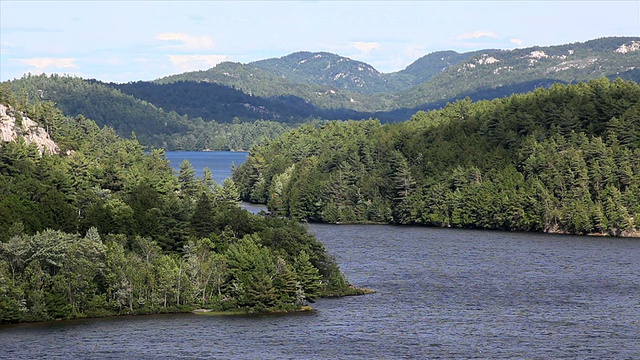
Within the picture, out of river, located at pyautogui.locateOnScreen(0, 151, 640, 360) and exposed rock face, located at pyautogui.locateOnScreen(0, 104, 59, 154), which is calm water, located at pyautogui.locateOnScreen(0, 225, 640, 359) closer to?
river, located at pyautogui.locateOnScreen(0, 151, 640, 360)

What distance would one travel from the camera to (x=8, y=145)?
524 ft

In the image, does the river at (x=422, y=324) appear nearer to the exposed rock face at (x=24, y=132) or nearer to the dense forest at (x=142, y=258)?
→ the dense forest at (x=142, y=258)

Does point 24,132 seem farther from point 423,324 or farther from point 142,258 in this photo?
point 423,324

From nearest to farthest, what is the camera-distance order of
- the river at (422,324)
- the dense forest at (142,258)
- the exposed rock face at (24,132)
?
the river at (422,324) → the dense forest at (142,258) → the exposed rock face at (24,132)

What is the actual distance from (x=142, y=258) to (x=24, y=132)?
72592 mm

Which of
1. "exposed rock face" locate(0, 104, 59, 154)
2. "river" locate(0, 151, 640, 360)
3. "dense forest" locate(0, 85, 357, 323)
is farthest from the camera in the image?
"exposed rock face" locate(0, 104, 59, 154)

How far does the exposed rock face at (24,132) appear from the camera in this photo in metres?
172

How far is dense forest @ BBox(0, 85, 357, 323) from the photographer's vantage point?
104750 millimetres

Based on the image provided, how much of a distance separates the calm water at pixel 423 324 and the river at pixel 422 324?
4.2 inches

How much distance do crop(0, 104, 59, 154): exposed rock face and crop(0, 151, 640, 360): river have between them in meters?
61.1

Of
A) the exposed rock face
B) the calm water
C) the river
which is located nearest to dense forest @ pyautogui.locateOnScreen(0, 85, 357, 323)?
the river

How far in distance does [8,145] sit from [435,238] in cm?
7290

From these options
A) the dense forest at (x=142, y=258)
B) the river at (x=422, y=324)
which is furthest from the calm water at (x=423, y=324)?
the dense forest at (x=142, y=258)

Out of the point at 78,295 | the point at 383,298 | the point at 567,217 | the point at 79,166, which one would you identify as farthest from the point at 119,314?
the point at 567,217
